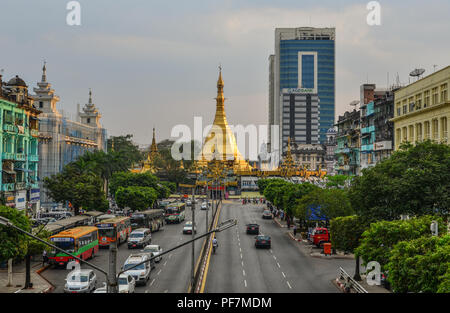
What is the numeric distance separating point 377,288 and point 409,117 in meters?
27.0

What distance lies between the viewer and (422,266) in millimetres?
19703

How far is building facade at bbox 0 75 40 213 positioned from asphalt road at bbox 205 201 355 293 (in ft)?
83.3

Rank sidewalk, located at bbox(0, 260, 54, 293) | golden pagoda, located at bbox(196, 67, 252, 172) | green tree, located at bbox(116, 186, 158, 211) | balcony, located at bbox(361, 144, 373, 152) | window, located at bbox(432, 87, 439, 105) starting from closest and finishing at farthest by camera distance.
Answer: sidewalk, located at bbox(0, 260, 54, 293)
window, located at bbox(432, 87, 439, 105)
green tree, located at bbox(116, 186, 158, 211)
balcony, located at bbox(361, 144, 373, 152)
golden pagoda, located at bbox(196, 67, 252, 172)

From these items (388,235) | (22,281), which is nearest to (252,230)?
(22,281)

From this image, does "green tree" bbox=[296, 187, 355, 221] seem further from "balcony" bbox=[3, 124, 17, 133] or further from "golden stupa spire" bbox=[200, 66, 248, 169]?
"golden stupa spire" bbox=[200, 66, 248, 169]

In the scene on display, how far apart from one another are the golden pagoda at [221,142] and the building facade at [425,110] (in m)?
91.9

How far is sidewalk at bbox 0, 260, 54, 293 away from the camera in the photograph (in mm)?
32875

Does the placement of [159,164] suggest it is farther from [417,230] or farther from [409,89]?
[417,230]

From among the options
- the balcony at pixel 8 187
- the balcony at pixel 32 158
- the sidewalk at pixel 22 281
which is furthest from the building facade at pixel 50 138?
the sidewalk at pixel 22 281

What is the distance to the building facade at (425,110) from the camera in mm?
47500

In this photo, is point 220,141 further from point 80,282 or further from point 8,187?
point 80,282

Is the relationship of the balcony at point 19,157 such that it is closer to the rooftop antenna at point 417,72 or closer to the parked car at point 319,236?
the parked car at point 319,236

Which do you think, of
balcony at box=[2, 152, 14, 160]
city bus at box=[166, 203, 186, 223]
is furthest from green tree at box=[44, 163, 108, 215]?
city bus at box=[166, 203, 186, 223]
